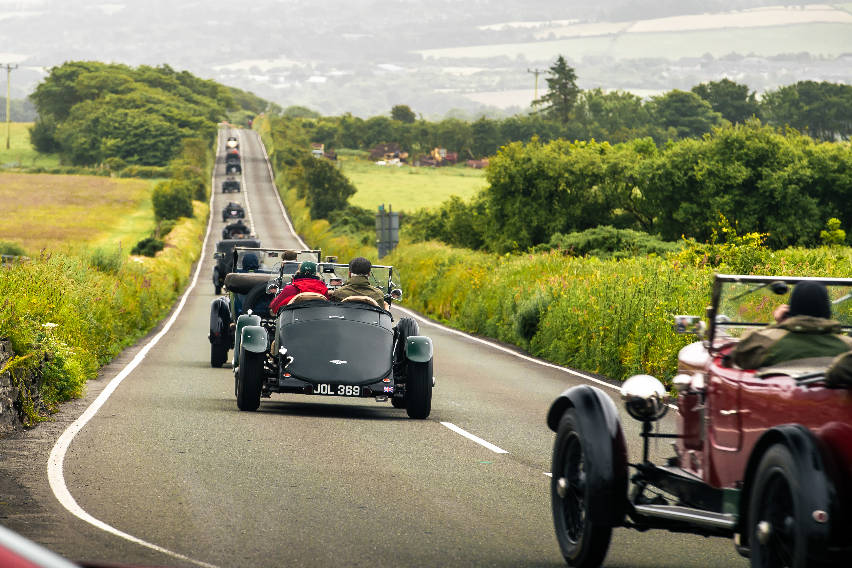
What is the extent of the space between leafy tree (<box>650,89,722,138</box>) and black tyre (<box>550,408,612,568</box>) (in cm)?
15464

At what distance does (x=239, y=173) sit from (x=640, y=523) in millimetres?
137848

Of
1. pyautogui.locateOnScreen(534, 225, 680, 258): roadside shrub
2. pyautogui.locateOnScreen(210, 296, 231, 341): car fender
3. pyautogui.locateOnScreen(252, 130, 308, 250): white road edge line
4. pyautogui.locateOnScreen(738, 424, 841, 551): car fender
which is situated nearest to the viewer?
pyautogui.locateOnScreen(738, 424, 841, 551): car fender

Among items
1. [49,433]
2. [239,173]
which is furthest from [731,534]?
[239,173]

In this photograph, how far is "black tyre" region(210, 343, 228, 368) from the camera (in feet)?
69.9

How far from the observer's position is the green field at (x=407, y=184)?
124m

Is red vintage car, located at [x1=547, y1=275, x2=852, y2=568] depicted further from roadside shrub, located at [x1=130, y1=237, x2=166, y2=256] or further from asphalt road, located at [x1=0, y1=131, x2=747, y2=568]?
roadside shrub, located at [x1=130, y1=237, x2=166, y2=256]

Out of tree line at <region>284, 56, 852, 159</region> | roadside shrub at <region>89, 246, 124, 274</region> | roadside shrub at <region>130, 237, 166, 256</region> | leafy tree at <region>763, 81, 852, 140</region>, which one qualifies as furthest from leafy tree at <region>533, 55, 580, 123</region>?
roadside shrub at <region>89, 246, 124, 274</region>

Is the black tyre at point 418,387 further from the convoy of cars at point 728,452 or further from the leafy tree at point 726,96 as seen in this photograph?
the leafy tree at point 726,96

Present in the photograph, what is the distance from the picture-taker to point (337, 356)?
13875mm

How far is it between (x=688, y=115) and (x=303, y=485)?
158649mm

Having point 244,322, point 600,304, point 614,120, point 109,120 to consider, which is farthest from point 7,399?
point 614,120

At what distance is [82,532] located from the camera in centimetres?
772

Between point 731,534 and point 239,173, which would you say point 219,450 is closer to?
point 731,534

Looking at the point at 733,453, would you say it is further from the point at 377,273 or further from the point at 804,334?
the point at 377,273
